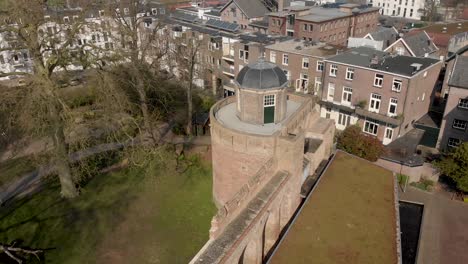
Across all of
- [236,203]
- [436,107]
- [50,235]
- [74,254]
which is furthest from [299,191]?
[436,107]

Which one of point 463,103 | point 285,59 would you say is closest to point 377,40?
point 285,59

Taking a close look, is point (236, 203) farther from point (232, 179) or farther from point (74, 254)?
point (74, 254)

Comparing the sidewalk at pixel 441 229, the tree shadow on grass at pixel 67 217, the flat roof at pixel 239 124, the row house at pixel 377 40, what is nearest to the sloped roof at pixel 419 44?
the row house at pixel 377 40

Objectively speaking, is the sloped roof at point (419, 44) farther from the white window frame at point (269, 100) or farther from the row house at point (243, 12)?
the white window frame at point (269, 100)

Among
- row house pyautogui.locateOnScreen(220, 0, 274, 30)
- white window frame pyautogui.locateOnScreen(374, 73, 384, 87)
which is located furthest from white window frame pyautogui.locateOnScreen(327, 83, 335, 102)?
row house pyautogui.locateOnScreen(220, 0, 274, 30)

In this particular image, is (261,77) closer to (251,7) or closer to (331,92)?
(331,92)

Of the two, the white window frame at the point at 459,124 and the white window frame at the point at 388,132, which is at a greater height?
the white window frame at the point at 459,124

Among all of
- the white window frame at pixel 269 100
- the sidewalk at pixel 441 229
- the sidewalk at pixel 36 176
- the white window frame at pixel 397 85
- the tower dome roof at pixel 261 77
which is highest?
the tower dome roof at pixel 261 77
